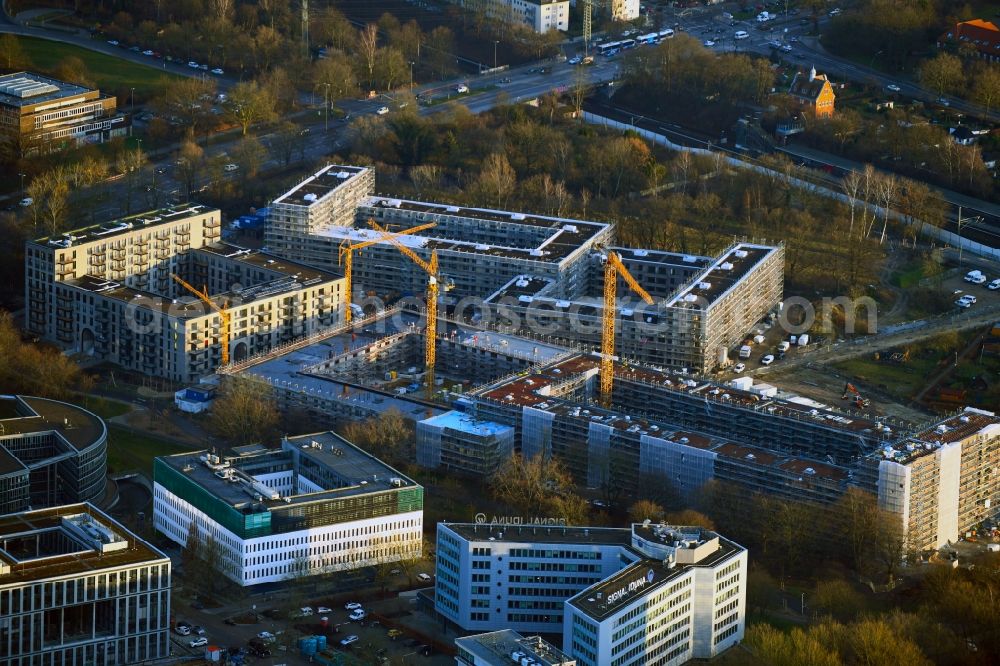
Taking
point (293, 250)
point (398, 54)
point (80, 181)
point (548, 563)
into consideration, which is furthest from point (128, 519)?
point (398, 54)

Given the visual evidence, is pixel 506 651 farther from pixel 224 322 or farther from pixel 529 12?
pixel 529 12

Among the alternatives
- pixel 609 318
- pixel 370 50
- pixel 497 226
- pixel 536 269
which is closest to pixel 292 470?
pixel 609 318

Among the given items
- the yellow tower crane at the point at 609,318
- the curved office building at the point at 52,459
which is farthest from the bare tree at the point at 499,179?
the curved office building at the point at 52,459

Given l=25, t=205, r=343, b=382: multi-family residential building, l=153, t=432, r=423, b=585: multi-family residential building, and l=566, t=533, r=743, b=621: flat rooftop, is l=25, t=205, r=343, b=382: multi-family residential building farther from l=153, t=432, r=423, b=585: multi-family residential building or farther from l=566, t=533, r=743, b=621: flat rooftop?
l=566, t=533, r=743, b=621: flat rooftop

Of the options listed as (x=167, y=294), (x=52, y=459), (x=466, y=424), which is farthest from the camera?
(x=167, y=294)

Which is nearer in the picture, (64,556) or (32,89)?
(64,556)

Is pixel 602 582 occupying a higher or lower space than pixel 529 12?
lower

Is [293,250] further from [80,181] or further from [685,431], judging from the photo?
[685,431]

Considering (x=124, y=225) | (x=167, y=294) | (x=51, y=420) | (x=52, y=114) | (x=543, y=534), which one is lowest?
(x=167, y=294)
